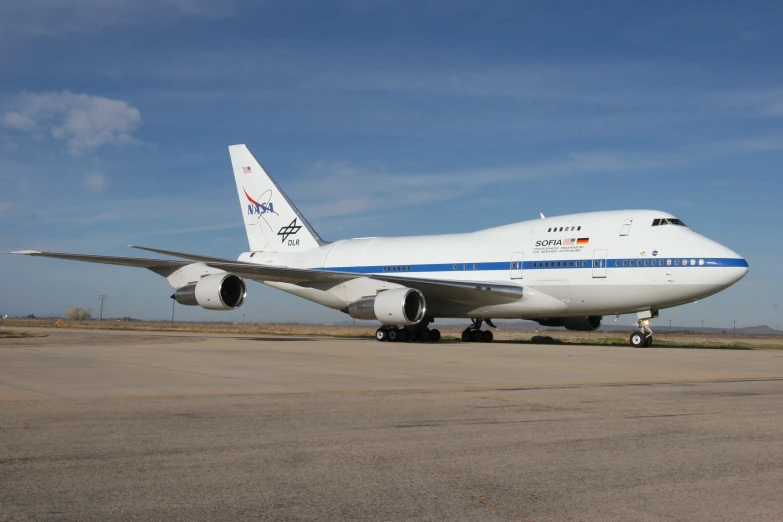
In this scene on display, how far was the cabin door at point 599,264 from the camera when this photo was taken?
25953 mm

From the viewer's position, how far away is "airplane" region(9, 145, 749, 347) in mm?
24953

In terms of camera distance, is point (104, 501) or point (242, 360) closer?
point (104, 501)

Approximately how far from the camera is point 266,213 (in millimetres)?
37062

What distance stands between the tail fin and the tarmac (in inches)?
922

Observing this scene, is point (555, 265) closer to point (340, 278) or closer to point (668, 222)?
point (668, 222)

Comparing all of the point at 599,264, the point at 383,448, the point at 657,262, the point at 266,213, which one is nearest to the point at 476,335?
the point at 599,264

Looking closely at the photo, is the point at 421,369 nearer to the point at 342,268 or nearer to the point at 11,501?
the point at 11,501

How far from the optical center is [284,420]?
8109mm

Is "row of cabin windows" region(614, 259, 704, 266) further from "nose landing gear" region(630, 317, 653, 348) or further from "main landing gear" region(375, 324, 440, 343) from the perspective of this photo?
"main landing gear" region(375, 324, 440, 343)

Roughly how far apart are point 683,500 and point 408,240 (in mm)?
28192

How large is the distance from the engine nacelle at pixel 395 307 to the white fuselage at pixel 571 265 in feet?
3.53

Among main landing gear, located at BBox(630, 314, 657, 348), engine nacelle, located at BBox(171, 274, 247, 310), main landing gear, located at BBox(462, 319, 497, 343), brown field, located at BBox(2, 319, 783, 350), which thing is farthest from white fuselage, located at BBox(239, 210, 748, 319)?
engine nacelle, located at BBox(171, 274, 247, 310)

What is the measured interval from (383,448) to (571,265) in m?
21.1

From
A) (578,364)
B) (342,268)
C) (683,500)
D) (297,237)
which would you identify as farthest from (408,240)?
(683,500)
